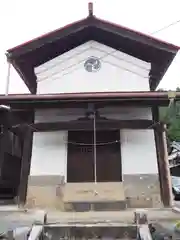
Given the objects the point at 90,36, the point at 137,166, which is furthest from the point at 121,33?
the point at 137,166

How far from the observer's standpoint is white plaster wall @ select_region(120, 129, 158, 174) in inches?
331

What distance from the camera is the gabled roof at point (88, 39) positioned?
9445 millimetres

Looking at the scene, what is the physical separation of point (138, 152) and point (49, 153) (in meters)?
2.44

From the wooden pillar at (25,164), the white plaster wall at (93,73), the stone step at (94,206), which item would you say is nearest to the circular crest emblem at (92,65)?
the white plaster wall at (93,73)

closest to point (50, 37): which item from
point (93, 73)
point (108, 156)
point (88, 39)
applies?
point (88, 39)

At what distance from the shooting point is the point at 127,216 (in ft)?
21.2

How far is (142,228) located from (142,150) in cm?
346

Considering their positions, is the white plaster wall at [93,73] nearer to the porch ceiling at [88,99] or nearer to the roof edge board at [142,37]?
the roof edge board at [142,37]

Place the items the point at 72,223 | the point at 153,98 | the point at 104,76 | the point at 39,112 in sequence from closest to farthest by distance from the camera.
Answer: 1. the point at 72,223
2. the point at 153,98
3. the point at 39,112
4. the point at 104,76

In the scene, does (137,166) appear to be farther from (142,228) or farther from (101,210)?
(142,228)

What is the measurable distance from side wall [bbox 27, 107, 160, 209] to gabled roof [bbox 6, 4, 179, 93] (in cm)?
204

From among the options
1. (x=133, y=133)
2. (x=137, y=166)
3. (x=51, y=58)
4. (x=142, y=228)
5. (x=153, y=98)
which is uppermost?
(x=51, y=58)

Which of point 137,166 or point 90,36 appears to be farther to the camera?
point 90,36

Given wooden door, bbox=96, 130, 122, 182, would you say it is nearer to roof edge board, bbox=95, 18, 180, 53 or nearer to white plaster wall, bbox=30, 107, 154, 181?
white plaster wall, bbox=30, 107, 154, 181
